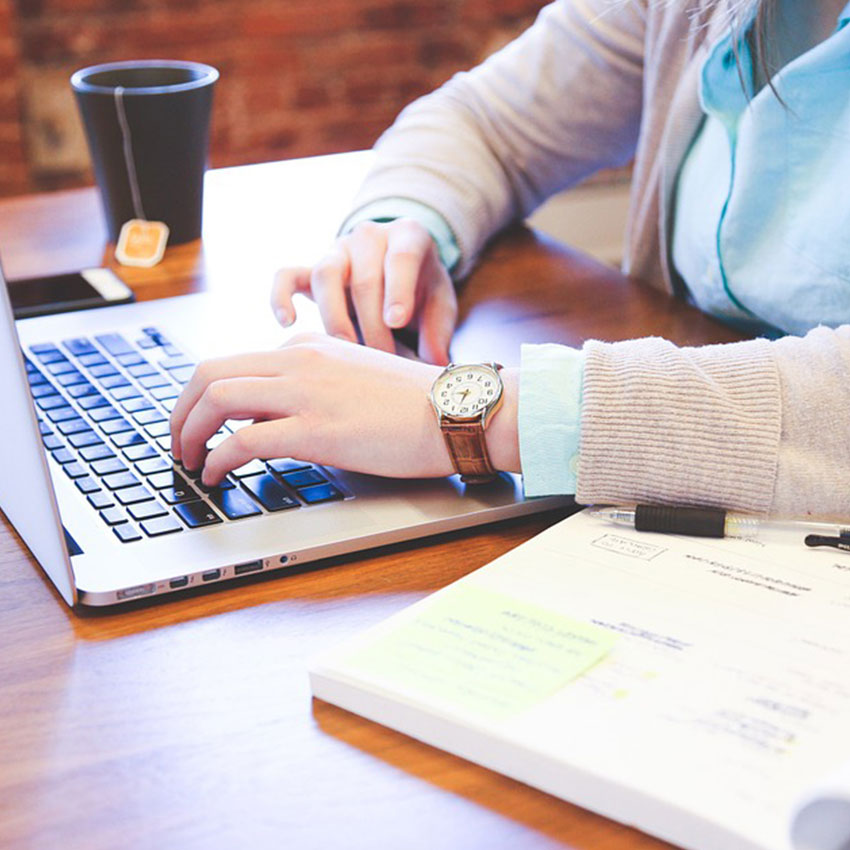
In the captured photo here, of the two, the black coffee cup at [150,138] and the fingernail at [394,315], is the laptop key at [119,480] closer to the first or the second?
the fingernail at [394,315]

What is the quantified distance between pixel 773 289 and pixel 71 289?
1.94 ft

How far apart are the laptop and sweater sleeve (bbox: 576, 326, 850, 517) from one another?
55 millimetres

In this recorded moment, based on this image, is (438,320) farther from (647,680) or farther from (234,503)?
(647,680)

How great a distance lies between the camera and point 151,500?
0.71 m

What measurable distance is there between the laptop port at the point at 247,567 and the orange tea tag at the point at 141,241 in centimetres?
57

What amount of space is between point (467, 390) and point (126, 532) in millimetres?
217

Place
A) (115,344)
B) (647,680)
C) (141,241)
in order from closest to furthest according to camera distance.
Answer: (647,680)
(115,344)
(141,241)

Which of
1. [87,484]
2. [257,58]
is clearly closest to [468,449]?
[87,484]

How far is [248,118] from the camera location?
264cm

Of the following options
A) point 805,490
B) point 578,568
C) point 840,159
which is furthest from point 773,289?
point 578,568

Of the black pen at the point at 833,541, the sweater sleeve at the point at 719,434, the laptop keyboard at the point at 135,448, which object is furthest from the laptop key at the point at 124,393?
the black pen at the point at 833,541

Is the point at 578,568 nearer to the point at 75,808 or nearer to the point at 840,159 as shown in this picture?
the point at 75,808

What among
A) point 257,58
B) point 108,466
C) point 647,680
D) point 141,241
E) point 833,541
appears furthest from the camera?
point 257,58

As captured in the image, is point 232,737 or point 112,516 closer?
point 232,737
